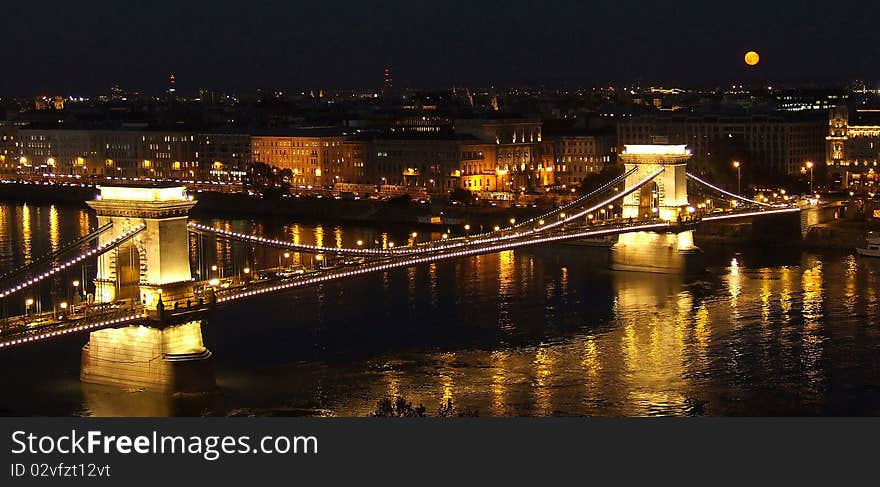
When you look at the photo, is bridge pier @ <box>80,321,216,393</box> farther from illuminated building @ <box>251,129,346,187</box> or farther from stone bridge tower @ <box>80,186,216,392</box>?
illuminated building @ <box>251,129,346,187</box>

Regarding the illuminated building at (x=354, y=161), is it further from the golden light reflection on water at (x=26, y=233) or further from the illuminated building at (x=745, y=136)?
the golden light reflection on water at (x=26, y=233)

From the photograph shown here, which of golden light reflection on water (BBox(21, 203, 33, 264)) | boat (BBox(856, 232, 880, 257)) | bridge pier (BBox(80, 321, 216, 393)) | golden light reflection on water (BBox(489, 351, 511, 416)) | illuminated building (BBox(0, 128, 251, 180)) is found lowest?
golden light reflection on water (BBox(489, 351, 511, 416))

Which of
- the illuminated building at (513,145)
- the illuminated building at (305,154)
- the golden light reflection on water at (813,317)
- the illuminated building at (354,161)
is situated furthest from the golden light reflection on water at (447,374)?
the illuminated building at (305,154)

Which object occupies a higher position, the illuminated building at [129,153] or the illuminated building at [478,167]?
the illuminated building at [129,153]

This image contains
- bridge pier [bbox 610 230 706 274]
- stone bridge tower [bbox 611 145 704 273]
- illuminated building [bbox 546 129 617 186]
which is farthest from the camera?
illuminated building [bbox 546 129 617 186]

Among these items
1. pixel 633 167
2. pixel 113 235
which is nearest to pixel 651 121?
pixel 633 167

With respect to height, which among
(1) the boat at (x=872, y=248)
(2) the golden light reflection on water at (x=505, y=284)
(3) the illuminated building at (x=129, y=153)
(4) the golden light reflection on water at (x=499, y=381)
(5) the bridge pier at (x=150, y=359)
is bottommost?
(4) the golden light reflection on water at (x=499, y=381)

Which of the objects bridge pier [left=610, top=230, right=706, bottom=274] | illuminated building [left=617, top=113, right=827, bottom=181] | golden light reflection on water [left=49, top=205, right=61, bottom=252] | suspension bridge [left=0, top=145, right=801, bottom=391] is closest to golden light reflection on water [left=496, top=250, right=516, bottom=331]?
suspension bridge [left=0, top=145, right=801, bottom=391]
